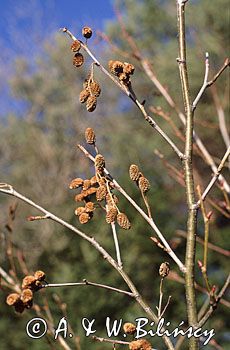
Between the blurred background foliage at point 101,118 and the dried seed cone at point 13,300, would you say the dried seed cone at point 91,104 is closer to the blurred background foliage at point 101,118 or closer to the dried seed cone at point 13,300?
the dried seed cone at point 13,300

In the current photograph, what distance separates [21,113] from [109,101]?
2.04 metres

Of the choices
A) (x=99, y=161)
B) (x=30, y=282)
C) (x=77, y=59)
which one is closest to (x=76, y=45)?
(x=77, y=59)

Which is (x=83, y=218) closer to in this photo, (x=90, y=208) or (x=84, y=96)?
(x=90, y=208)

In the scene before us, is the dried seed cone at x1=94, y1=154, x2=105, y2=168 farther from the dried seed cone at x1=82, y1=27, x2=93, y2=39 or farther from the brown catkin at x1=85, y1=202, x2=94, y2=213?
the dried seed cone at x1=82, y1=27, x2=93, y2=39

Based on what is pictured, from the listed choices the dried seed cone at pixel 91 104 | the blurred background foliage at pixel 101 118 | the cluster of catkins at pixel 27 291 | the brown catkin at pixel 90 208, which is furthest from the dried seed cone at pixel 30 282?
the blurred background foliage at pixel 101 118

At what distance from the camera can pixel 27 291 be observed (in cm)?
69

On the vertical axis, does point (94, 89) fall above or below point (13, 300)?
above

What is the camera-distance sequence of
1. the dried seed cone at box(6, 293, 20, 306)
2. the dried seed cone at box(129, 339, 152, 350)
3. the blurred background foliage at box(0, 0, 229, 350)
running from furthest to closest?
the blurred background foliage at box(0, 0, 229, 350) → the dried seed cone at box(6, 293, 20, 306) → the dried seed cone at box(129, 339, 152, 350)

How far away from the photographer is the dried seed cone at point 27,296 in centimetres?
69

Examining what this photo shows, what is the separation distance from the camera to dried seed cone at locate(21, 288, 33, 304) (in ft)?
2.27

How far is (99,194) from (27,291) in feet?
0.46

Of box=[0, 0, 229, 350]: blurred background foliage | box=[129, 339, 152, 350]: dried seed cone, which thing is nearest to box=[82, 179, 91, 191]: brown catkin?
box=[129, 339, 152, 350]: dried seed cone

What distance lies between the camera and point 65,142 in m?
12.5

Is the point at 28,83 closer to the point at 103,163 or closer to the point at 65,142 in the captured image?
the point at 65,142
